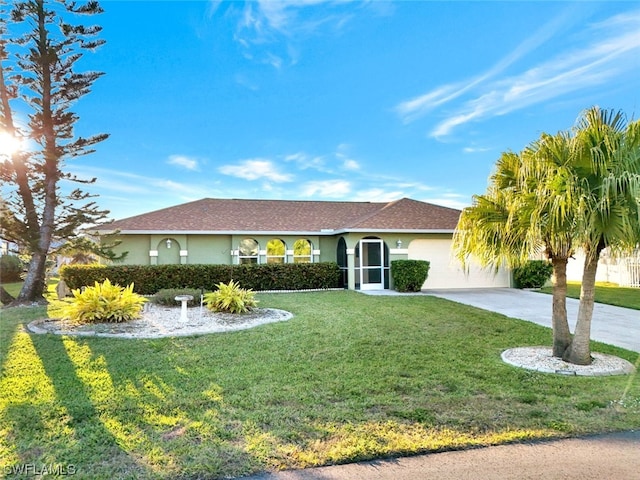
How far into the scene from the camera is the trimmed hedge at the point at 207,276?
16.4 meters

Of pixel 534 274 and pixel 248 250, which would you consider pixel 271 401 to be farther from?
A: pixel 534 274

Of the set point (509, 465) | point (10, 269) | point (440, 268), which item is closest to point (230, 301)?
point (509, 465)

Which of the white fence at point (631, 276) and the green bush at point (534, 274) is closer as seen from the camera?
the green bush at point (534, 274)

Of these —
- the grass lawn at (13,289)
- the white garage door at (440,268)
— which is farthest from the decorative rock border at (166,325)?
the grass lawn at (13,289)

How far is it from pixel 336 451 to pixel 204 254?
17.2 meters

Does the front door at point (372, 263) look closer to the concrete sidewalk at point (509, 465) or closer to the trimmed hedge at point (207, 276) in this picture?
the trimmed hedge at point (207, 276)

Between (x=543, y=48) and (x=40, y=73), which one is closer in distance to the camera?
(x=543, y=48)

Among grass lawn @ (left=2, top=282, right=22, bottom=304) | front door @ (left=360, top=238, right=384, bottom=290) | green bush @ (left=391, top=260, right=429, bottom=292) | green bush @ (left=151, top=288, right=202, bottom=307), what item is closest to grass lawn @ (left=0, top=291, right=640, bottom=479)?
green bush @ (left=151, top=288, right=202, bottom=307)

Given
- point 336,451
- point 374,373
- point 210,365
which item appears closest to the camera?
point 336,451

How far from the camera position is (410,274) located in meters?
17.4

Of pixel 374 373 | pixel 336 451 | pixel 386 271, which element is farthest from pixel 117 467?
pixel 386 271

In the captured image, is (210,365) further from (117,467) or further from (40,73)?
(40,73)

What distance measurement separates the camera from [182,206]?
21.6 m

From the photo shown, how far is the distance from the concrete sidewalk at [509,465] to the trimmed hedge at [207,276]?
14.8 m
